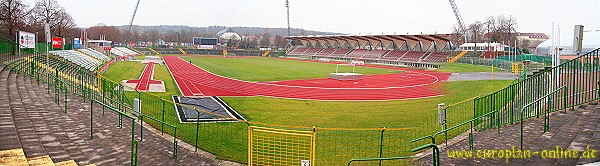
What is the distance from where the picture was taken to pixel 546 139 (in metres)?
10.7

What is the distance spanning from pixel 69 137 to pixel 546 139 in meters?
11.4

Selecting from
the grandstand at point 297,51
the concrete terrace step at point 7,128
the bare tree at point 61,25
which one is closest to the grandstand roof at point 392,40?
the grandstand at point 297,51

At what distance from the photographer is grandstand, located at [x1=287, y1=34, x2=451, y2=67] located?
76.3 meters

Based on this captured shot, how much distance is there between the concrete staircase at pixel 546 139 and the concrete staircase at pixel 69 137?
6.40 m

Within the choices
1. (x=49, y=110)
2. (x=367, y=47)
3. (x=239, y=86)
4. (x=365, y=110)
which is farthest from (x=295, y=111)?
(x=367, y=47)

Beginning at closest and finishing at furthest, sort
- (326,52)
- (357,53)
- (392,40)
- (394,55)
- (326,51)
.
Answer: (394,55), (392,40), (357,53), (326,52), (326,51)

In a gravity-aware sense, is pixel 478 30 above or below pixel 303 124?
above

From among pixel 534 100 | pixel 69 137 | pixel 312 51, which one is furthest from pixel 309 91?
pixel 312 51

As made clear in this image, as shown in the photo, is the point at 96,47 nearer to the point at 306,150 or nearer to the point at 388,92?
the point at 388,92

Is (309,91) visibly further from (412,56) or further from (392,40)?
(392,40)

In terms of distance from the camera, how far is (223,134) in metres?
15.0

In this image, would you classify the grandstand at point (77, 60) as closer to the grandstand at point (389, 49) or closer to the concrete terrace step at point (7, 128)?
the concrete terrace step at point (7, 128)

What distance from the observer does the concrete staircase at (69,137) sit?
32.2 ft

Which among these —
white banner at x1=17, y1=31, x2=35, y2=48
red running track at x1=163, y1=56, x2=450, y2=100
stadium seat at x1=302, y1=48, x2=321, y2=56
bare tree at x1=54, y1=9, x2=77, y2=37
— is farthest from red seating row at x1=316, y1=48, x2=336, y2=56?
white banner at x1=17, y1=31, x2=35, y2=48
